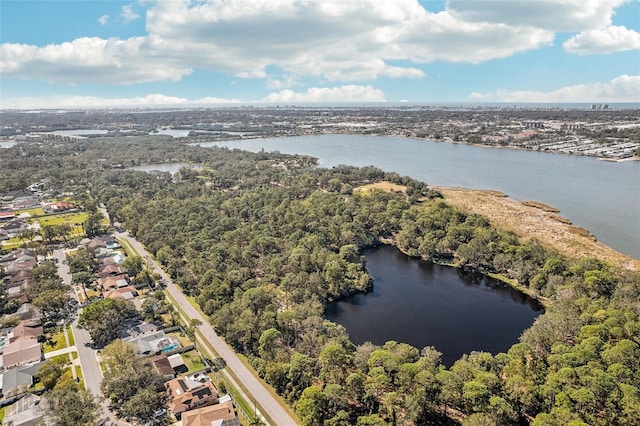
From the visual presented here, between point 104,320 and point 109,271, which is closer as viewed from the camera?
point 104,320

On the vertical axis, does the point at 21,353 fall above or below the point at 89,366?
above

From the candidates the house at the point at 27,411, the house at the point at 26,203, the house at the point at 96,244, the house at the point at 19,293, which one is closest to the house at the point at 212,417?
the house at the point at 27,411

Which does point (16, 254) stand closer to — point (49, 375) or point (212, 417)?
point (49, 375)

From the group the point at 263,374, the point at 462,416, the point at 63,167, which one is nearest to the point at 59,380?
the point at 263,374

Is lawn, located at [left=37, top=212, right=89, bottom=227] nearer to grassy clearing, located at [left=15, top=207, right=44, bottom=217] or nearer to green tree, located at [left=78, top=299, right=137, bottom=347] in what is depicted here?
grassy clearing, located at [left=15, top=207, right=44, bottom=217]

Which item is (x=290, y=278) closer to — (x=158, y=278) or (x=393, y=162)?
(x=158, y=278)

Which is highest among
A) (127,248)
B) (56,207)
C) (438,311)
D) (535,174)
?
(535,174)

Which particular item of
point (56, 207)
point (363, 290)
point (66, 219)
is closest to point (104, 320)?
point (363, 290)
